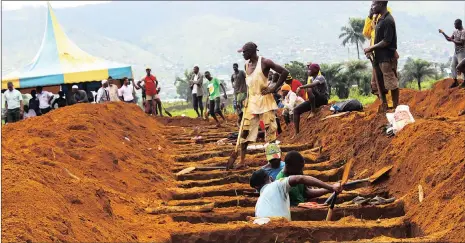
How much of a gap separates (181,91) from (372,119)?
80.9 meters

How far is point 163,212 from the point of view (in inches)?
329

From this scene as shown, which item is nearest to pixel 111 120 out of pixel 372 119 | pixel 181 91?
pixel 372 119

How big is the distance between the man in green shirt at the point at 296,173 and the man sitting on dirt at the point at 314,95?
5651mm

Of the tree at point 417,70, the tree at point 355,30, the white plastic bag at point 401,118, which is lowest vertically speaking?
the white plastic bag at point 401,118

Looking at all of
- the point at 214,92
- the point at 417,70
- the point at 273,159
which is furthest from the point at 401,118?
the point at 417,70

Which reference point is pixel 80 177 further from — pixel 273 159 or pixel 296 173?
pixel 296 173

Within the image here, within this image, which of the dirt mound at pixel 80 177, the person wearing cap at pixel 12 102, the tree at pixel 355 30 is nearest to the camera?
the dirt mound at pixel 80 177

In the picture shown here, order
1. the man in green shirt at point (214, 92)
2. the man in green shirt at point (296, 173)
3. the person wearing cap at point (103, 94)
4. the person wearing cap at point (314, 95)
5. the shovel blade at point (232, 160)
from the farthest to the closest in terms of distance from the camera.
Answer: the person wearing cap at point (103, 94), the man in green shirt at point (214, 92), the person wearing cap at point (314, 95), the shovel blade at point (232, 160), the man in green shirt at point (296, 173)

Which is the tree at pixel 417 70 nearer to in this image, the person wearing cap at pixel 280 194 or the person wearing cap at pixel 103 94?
the person wearing cap at pixel 103 94

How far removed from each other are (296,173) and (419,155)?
1700 millimetres

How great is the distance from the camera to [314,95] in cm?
1359

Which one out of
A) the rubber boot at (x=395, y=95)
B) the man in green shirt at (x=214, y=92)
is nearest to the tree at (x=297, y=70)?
the man in green shirt at (x=214, y=92)

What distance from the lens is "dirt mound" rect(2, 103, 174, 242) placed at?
6.17 metres

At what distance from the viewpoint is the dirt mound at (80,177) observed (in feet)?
20.2
